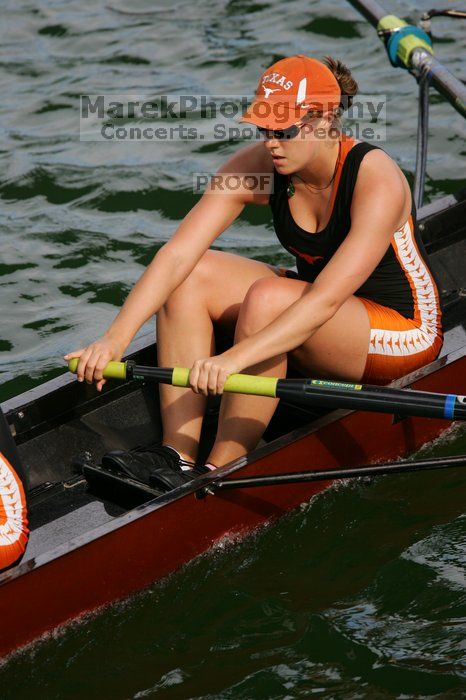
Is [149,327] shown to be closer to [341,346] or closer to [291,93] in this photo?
[341,346]

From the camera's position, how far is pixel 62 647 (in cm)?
417

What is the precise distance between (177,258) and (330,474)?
40.9 inches

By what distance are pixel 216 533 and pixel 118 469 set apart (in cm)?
44

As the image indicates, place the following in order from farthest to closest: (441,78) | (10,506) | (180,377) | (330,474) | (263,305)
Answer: (441,78) → (263,305) → (330,474) → (180,377) → (10,506)

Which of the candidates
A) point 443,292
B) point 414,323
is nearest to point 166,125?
point 443,292

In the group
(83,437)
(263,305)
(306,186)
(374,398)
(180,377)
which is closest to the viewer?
(374,398)

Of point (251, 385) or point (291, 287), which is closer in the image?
point (251, 385)

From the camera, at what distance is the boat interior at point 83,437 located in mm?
4516

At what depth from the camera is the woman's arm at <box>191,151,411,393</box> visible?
167 inches

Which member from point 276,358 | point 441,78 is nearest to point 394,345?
point 276,358

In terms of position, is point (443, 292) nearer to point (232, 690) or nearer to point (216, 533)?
point (216, 533)

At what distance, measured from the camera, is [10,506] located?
12.7ft

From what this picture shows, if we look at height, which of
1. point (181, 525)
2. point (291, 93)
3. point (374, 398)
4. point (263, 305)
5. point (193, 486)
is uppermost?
point (291, 93)
